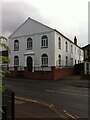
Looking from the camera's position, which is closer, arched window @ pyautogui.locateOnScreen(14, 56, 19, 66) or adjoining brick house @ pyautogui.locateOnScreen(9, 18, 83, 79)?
adjoining brick house @ pyautogui.locateOnScreen(9, 18, 83, 79)

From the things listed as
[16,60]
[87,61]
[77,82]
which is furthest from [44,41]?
[77,82]

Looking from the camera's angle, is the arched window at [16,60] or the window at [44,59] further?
the arched window at [16,60]

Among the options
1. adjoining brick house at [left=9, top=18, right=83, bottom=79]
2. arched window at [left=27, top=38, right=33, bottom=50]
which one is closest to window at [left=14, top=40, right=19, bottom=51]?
adjoining brick house at [left=9, top=18, right=83, bottom=79]

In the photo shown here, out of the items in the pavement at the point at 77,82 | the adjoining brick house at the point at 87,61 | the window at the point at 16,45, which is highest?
the window at the point at 16,45

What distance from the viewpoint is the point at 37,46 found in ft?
112

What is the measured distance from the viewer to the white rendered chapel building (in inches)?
1277

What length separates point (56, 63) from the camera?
32719 millimetres

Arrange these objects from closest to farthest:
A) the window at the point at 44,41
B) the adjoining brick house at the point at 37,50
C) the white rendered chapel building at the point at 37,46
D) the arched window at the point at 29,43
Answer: the adjoining brick house at the point at 37,50
the white rendered chapel building at the point at 37,46
the window at the point at 44,41
the arched window at the point at 29,43

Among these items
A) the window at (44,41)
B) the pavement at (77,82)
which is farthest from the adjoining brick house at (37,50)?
the pavement at (77,82)

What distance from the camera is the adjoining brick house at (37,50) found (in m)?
31.9

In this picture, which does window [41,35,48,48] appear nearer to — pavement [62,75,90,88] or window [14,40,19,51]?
window [14,40,19,51]

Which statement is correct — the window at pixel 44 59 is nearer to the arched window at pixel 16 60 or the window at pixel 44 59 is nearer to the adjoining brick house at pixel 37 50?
the adjoining brick house at pixel 37 50

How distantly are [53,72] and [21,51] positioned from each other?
9.92 m

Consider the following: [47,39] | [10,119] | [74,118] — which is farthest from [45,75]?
[10,119]
